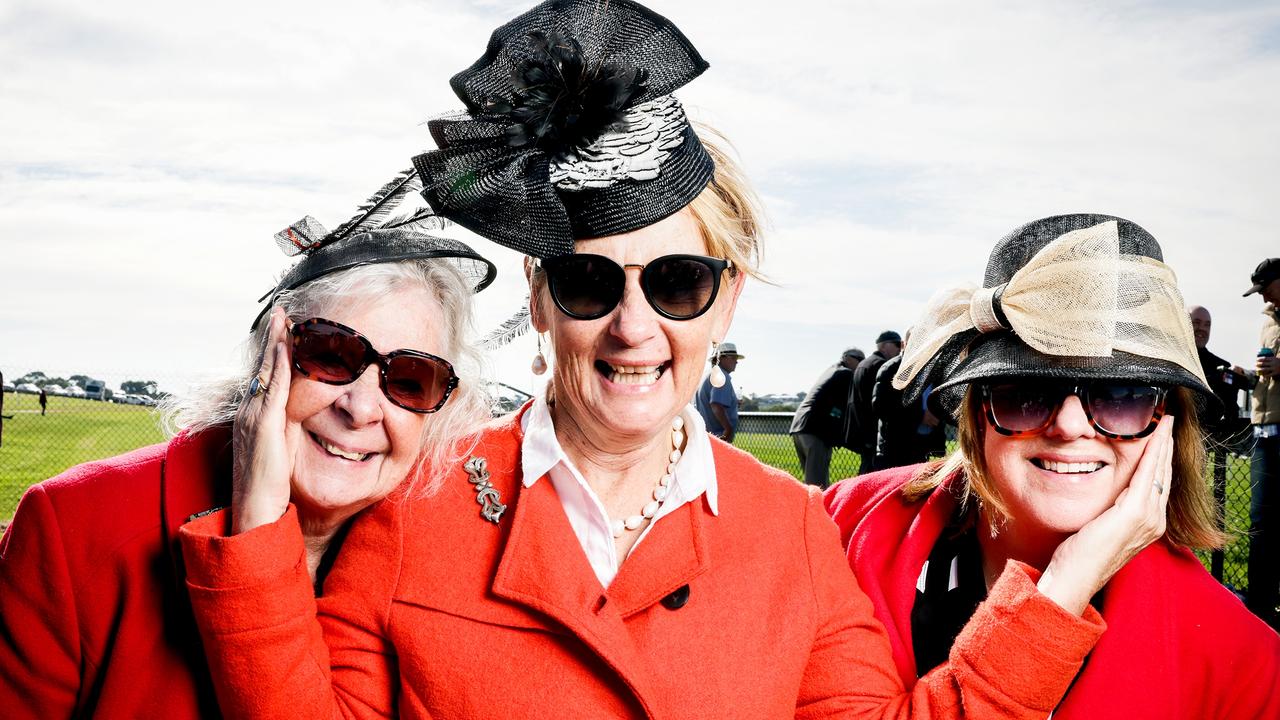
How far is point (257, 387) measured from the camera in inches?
84.0

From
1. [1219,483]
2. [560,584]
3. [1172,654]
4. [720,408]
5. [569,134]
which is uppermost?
[569,134]

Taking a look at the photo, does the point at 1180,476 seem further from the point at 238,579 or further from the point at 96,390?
the point at 96,390

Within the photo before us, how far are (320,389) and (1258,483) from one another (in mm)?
6661

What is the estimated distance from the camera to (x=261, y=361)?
2.17m

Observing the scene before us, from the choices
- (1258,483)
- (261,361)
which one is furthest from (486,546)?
(1258,483)

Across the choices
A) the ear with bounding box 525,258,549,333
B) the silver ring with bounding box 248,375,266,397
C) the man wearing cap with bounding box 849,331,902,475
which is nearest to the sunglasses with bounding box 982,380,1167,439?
the ear with bounding box 525,258,549,333

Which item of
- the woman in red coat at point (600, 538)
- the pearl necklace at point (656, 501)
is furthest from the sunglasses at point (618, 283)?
the pearl necklace at point (656, 501)

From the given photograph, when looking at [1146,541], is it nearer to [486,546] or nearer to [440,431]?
[486,546]

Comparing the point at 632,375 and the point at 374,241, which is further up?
the point at 374,241

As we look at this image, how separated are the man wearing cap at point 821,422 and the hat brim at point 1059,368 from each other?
715 cm

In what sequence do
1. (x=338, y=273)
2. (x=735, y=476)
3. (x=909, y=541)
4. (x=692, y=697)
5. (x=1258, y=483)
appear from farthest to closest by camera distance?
(x=1258, y=483)
(x=909, y=541)
(x=735, y=476)
(x=338, y=273)
(x=692, y=697)

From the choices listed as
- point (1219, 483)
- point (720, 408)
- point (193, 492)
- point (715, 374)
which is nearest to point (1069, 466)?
point (715, 374)

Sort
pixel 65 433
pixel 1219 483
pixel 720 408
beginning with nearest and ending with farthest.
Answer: pixel 1219 483, pixel 720 408, pixel 65 433

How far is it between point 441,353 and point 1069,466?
62.6 inches
